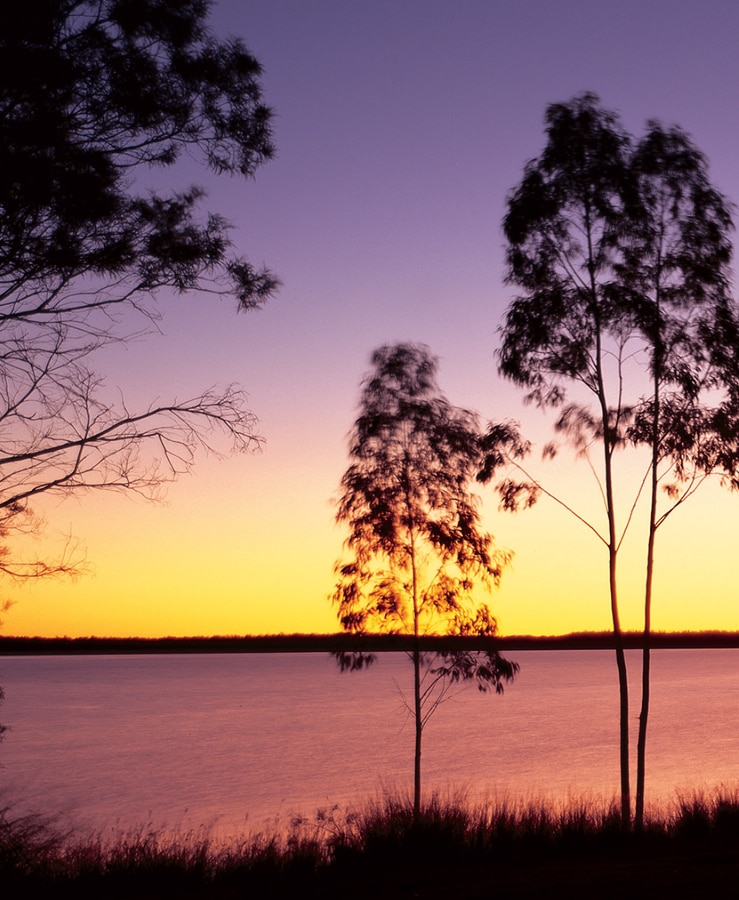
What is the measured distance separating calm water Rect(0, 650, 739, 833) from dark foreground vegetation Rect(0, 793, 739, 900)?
217 inches

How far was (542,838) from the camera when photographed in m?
15.1

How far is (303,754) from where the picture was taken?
61.8 meters

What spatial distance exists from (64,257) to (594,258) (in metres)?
11.5

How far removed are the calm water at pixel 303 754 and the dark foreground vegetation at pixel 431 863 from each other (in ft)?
18.1

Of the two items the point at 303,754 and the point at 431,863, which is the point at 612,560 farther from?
the point at 303,754

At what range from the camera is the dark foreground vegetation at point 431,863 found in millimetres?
11484

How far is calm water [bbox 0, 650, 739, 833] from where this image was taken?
140ft

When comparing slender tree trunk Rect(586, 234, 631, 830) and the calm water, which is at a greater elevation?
slender tree trunk Rect(586, 234, 631, 830)

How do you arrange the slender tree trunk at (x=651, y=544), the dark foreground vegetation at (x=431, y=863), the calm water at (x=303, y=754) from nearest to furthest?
the dark foreground vegetation at (x=431, y=863)
the slender tree trunk at (x=651, y=544)
the calm water at (x=303, y=754)

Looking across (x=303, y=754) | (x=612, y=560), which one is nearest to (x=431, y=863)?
(x=612, y=560)

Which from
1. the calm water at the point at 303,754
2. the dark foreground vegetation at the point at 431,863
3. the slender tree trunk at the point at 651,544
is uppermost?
the slender tree trunk at the point at 651,544

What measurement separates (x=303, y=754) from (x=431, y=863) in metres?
49.8

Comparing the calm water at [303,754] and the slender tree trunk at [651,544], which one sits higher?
the slender tree trunk at [651,544]

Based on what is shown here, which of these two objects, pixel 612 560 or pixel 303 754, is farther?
pixel 303 754
